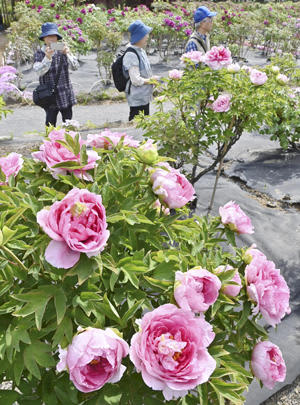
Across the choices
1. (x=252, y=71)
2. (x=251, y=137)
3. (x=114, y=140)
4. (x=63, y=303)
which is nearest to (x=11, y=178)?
(x=114, y=140)

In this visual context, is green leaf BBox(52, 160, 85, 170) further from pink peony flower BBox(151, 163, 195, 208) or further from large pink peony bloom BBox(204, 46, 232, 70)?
large pink peony bloom BBox(204, 46, 232, 70)

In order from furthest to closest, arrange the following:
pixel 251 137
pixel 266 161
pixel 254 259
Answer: pixel 251 137 → pixel 266 161 → pixel 254 259

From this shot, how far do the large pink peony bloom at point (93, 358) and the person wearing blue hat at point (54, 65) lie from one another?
135 inches

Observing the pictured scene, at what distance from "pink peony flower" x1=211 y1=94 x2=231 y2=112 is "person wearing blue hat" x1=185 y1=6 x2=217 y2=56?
1311 millimetres

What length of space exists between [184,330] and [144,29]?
346cm

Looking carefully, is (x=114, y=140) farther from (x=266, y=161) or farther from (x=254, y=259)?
(x=266, y=161)

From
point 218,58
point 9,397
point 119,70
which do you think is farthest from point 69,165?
point 119,70

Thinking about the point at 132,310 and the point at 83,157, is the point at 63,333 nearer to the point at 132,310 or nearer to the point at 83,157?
the point at 132,310

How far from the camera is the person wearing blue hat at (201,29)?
368 cm

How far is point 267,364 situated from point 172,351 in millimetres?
364

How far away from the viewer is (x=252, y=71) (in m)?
2.55

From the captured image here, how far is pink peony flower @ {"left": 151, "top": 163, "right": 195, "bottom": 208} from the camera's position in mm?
943

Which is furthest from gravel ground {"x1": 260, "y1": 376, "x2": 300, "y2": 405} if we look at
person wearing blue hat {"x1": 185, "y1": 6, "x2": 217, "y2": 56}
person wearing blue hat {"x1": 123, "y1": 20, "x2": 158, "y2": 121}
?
person wearing blue hat {"x1": 185, "y1": 6, "x2": 217, "y2": 56}

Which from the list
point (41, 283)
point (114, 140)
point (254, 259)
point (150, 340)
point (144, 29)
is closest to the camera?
point (150, 340)
